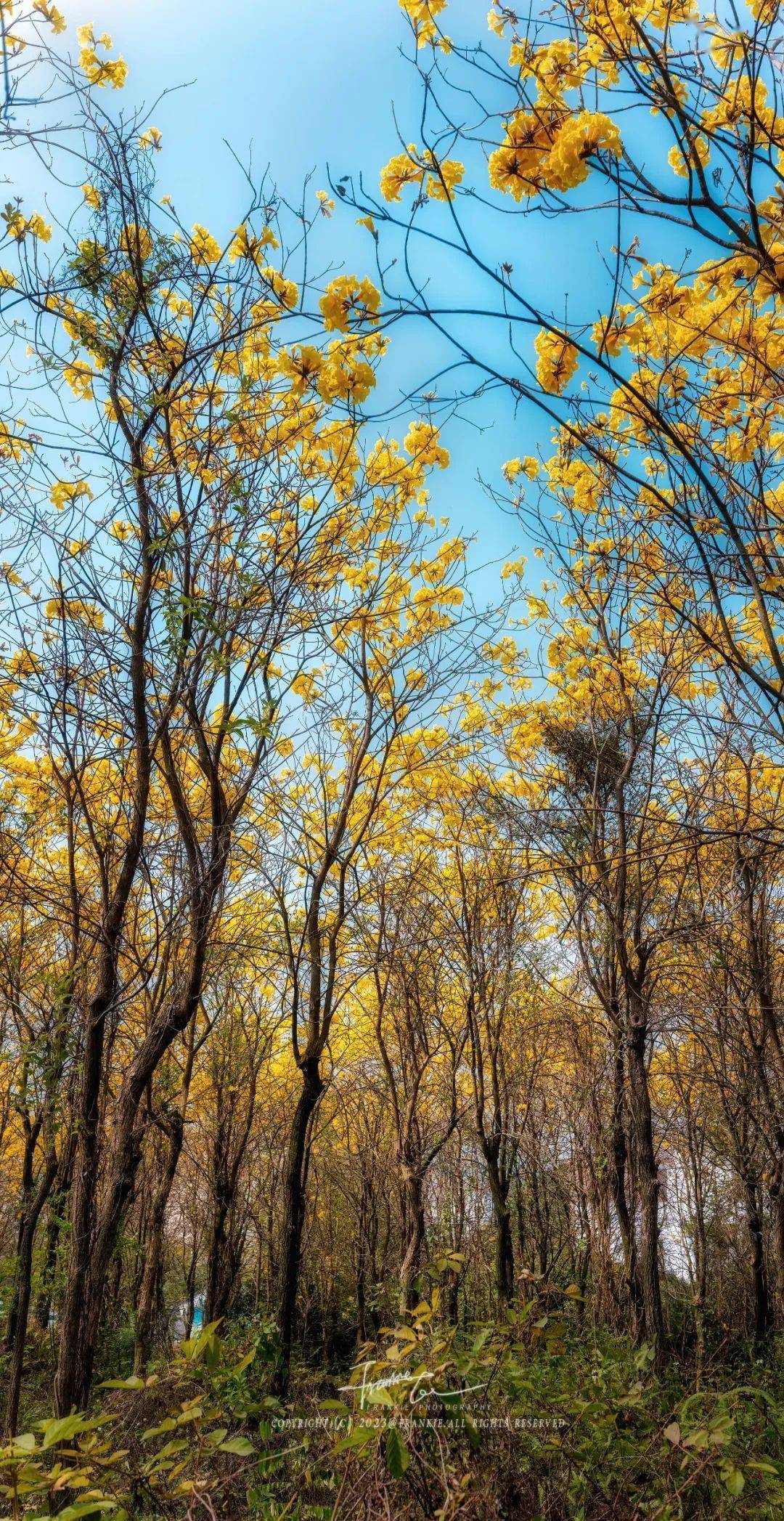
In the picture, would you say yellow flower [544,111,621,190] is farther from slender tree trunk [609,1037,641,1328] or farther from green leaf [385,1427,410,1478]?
slender tree trunk [609,1037,641,1328]

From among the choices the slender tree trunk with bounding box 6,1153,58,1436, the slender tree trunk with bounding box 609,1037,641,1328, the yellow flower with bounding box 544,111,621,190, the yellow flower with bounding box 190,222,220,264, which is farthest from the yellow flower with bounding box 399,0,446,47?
the slender tree trunk with bounding box 6,1153,58,1436

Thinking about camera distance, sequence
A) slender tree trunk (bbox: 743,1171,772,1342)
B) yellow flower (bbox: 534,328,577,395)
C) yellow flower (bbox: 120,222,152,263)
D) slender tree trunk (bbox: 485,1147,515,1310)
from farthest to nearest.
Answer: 1. slender tree trunk (bbox: 743,1171,772,1342)
2. slender tree trunk (bbox: 485,1147,515,1310)
3. yellow flower (bbox: 120,222,152,263)
4. yellow flower (bbox: 534,328,577,395)

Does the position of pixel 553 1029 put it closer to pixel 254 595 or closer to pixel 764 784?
pixel 764 784

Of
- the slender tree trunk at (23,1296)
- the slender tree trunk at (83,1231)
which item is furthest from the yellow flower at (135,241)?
the slender tree trunk at (23,1296)

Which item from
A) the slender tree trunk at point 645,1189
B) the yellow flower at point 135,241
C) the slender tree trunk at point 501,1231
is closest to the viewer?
the yellow flower at point 135,241

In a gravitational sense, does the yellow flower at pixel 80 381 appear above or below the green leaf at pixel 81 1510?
above

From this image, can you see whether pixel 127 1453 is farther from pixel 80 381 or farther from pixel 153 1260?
pixel 153 1260

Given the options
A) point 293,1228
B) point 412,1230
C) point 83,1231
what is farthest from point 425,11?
point 412,1230

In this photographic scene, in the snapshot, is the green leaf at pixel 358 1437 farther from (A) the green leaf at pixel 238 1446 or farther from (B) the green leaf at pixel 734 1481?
(B) the green leaf at pixel 734 1481

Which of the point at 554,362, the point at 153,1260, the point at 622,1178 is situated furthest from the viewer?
the point at 622,1178

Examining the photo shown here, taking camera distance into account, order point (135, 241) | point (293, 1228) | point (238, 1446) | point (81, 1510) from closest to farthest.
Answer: point (81, 1510)
point (238, 1446)
point (135, 241)
point (293, 1228)

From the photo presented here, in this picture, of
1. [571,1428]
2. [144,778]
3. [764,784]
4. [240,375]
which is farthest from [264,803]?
[571,1428]

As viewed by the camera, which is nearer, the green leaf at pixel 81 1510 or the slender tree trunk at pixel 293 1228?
the green leaf at pixel 81 1510

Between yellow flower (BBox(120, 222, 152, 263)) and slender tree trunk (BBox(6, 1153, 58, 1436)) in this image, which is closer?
yellow flower (BBox(120, 222, 152, 263))
